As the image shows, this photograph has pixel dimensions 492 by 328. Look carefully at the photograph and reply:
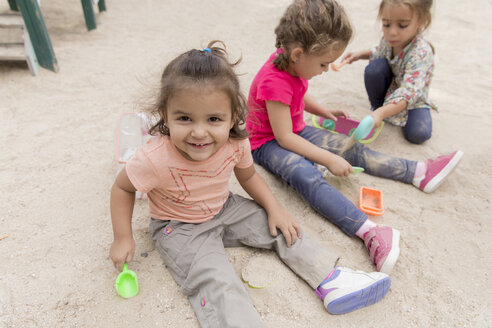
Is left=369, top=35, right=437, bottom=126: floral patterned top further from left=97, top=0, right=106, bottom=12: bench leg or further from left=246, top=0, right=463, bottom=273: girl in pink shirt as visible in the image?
left=97, top=0, right=106, bottom=12: bench leg

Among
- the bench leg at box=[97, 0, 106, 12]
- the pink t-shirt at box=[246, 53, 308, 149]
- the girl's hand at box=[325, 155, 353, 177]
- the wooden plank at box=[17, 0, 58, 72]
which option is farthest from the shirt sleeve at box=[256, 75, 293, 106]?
the bench leg at box=[97, 0, 106, 12]

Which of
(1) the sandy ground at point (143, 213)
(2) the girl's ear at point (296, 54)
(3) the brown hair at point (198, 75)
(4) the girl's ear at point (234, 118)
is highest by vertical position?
(3) the brown hair at point (198, 75)

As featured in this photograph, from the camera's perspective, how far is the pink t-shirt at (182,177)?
1.05m

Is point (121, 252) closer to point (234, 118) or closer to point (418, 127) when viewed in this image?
point (234, 118)

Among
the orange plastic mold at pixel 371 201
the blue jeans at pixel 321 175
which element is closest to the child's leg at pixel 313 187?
the blue jeans at pixel 321 175

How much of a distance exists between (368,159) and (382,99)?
716mm

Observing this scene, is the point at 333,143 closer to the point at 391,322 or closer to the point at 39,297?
the point at 391,322

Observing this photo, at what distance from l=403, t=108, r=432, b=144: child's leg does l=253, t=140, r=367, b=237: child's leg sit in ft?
2.72

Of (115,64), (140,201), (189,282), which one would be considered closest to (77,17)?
(115,64)

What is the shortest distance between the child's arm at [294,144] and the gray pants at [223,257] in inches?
13.9

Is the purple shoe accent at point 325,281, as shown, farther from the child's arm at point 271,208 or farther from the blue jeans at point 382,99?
the blue jeans at point 382,99

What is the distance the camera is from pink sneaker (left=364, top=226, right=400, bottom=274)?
124 cm

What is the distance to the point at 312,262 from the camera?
1215 millimetres

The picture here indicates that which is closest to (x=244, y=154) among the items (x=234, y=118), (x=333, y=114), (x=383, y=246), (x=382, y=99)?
(x=234, y=118)
